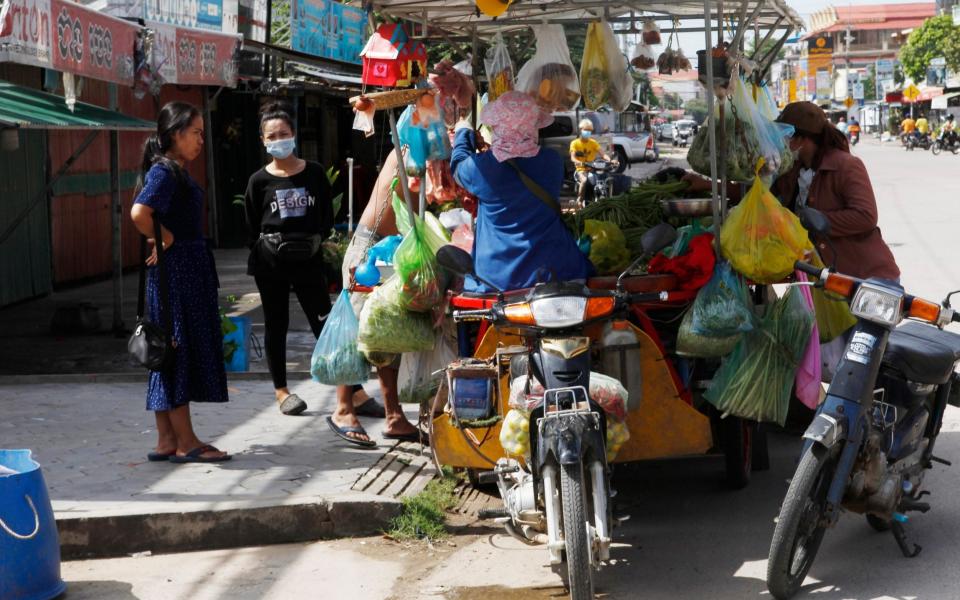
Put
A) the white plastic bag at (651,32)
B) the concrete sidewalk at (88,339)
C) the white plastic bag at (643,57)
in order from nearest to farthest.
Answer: the white plastic bag at (651,32), the white plastic bag at (643,57), the concrete sidewalk at (88,339)

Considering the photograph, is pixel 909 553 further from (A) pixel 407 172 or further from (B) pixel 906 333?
(A) pixel 407 172

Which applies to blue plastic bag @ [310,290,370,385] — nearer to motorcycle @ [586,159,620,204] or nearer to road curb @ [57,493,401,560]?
road curb @ [57,493,401,560]

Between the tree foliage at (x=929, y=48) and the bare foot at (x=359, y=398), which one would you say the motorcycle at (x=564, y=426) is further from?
the tree foliage at (x=929, y=48)

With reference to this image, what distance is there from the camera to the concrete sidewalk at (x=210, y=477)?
531cm

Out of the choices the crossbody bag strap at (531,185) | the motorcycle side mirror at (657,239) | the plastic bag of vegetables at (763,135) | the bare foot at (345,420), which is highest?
the plastic bag of vegetables at (763,135)

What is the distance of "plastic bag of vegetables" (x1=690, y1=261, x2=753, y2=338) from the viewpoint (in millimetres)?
5207

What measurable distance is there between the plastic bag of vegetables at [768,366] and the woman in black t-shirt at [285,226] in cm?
265

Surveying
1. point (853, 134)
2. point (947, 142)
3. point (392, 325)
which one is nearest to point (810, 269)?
point (392, 325)

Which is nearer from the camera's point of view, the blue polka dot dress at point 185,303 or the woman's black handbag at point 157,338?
the woman's black handbag at point 157,338

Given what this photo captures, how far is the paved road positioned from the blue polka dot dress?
3.47ft

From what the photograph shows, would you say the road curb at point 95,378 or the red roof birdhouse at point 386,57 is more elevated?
the red roof birdhouse at point 386,57

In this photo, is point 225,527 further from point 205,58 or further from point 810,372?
point 205,58

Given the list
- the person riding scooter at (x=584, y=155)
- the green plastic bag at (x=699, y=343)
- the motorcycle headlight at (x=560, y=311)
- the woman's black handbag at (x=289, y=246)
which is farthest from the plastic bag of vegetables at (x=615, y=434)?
the person riding scooter at (x=584, y=155)

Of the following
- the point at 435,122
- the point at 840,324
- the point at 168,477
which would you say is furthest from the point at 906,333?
the point at 168,477
